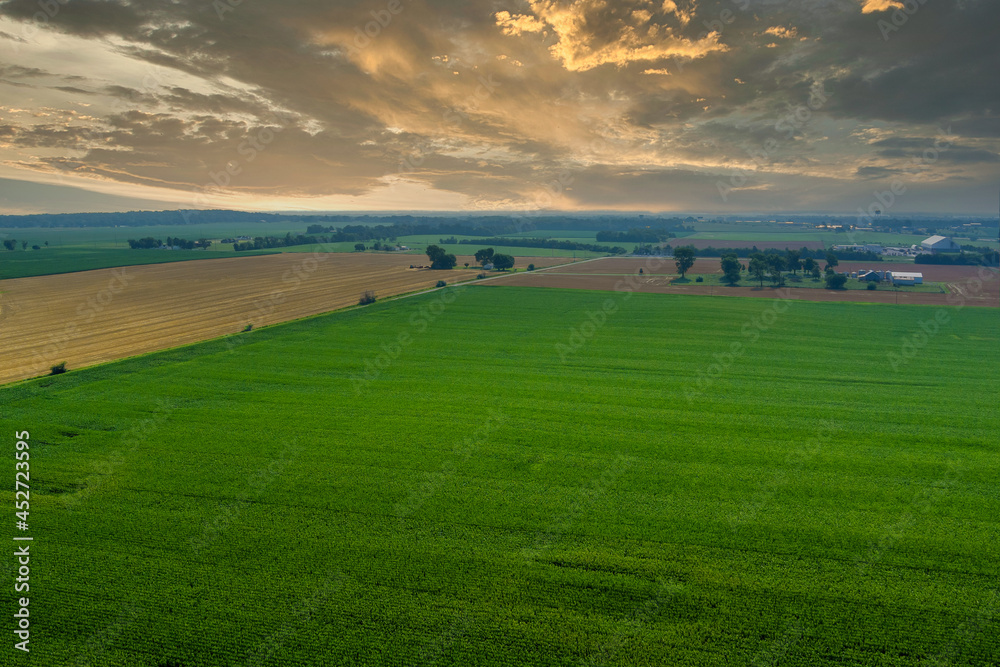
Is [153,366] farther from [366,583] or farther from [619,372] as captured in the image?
[619,372]

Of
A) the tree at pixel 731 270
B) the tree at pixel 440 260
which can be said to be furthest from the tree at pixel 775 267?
the tree at pixel 440 260

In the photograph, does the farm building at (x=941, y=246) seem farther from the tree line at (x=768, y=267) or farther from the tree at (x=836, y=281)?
the tree at (x=836, y=281)

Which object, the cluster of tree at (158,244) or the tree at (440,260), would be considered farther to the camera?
the cluster of tree at (158,244)

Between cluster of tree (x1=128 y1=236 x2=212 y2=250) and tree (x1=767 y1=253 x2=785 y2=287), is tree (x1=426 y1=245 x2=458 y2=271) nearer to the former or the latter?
tree (x1=767 y1=253 x2=785 y2=287)

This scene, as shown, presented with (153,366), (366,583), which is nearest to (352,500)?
(366,583)

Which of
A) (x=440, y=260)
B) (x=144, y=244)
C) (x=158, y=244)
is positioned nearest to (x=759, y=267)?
(x=440, y=260)

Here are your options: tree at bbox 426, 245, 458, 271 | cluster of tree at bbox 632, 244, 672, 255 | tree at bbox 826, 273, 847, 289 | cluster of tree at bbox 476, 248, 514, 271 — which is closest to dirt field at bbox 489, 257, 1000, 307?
tree at bbox 826, 273, 847, 289
